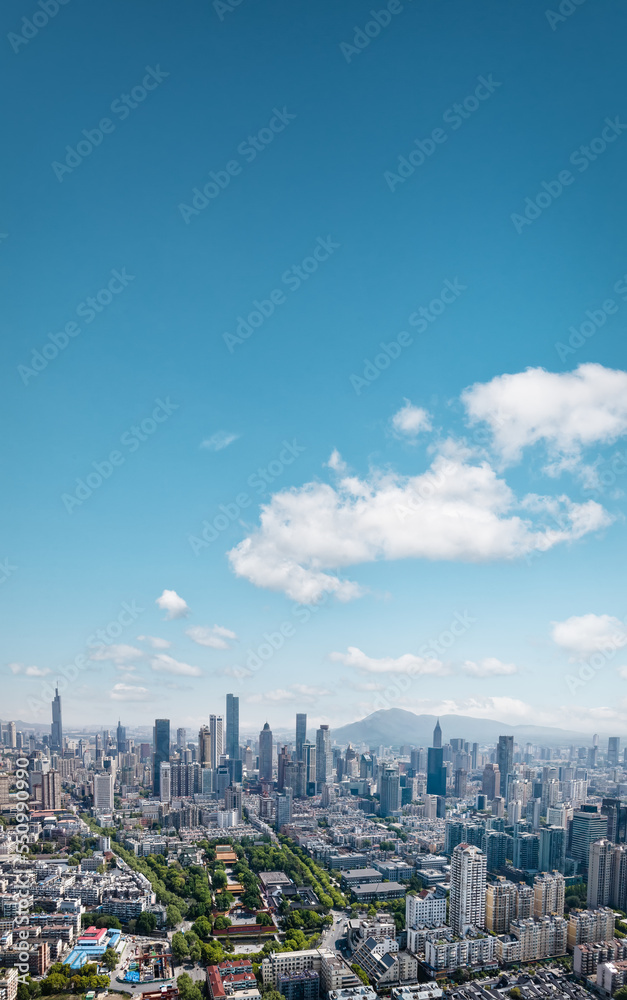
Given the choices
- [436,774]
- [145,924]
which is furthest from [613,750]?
[145,924]

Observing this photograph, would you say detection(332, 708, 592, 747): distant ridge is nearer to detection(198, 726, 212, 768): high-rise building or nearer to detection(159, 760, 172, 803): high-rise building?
detection(198, 726, 212, 768): high-rise building

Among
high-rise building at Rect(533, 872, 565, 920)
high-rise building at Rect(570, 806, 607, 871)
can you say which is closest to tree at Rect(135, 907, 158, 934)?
high-rise building at Rect(533, 872, 565, 920)

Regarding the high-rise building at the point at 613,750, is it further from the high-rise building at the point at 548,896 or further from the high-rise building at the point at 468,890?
the high-rise building at the point at 468,890

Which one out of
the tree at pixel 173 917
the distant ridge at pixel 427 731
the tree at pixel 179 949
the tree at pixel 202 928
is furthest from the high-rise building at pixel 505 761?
the distant ridge at pixel 427 731

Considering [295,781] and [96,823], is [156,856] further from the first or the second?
[295,781]

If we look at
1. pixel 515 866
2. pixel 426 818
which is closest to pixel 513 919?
pixel 515 866
